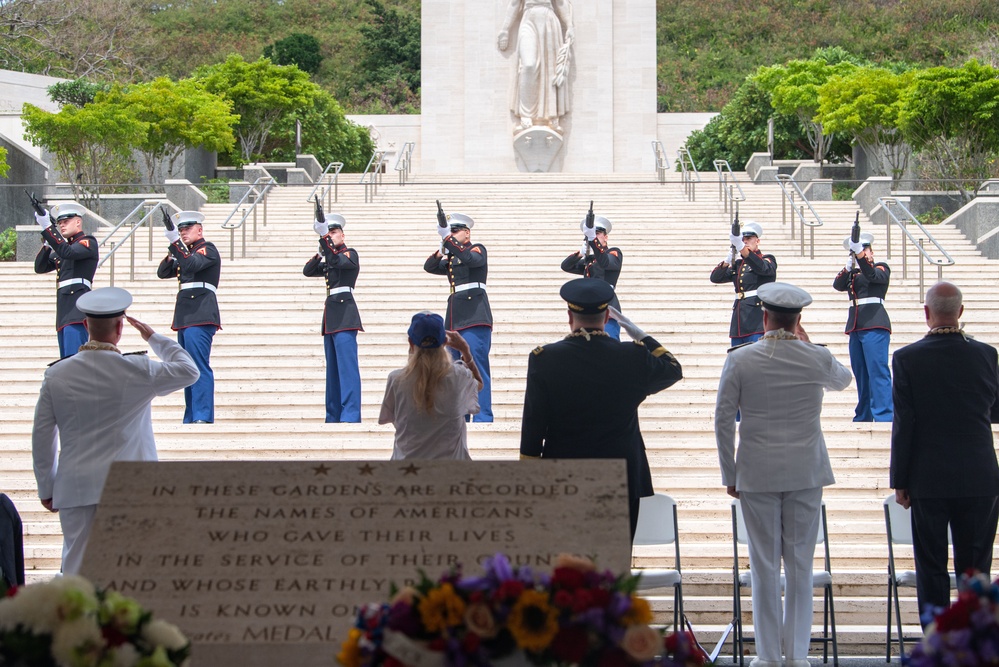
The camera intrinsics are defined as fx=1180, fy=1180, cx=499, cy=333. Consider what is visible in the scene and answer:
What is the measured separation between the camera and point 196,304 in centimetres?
956

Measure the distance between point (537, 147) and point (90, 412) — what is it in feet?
63.9

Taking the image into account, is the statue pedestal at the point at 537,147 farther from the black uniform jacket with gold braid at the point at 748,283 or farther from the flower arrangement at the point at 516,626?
the flower arrangement at the point at 516,626

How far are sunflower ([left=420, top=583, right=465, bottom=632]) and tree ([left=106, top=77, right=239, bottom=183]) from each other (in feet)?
56.8

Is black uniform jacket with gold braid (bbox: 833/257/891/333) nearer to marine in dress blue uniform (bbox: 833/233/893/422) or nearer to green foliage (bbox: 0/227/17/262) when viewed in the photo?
marine in dress blue uniform (bbox: 833/233/893/422)

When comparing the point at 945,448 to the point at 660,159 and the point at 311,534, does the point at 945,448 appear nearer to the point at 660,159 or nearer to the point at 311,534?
the point at 311,534

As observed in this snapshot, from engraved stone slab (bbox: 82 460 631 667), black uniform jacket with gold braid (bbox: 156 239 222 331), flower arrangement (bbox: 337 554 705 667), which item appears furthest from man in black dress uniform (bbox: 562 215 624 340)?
flower arrangement (bbox: 337 554 705 667)

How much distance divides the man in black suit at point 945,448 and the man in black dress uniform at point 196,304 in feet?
18.7

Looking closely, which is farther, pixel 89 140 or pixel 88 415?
pixel 89 140

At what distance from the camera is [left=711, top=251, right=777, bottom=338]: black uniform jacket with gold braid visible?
32.8 feet

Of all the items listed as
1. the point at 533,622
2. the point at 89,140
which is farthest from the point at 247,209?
the point at 533,622

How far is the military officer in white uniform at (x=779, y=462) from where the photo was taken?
17.1 feet

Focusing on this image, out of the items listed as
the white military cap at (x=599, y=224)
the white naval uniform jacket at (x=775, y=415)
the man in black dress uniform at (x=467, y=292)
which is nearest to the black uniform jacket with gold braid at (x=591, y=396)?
the white naval uniform jacket at (x=775, y=415)

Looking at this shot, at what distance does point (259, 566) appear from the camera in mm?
3264

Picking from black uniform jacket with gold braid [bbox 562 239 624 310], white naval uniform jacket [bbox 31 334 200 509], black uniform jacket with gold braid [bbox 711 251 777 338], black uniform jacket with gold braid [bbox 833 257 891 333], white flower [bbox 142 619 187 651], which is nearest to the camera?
white flower [bbox 142 619 187 651]
